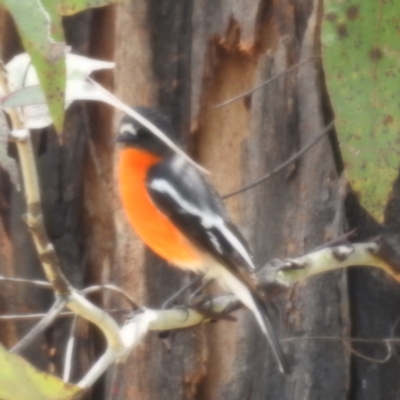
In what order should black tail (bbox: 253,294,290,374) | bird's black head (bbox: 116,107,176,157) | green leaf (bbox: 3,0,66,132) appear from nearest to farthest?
green leaf (bbox: 3,0,66,132) < black tail (bbox: 253,294,290,374) < bird's black head (bbox: 116,107,176,157)

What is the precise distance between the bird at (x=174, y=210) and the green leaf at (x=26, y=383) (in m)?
1.32

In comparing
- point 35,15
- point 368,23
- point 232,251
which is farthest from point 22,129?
point 232,251

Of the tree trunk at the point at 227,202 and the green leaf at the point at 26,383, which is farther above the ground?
the tree trunk at the point at 227,202

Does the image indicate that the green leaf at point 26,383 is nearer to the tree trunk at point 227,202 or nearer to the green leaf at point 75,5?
the green leaf at point 75,5

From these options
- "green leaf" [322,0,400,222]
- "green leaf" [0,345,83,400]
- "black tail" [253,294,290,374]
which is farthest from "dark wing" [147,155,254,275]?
"green leaf" [0,345,83,400]

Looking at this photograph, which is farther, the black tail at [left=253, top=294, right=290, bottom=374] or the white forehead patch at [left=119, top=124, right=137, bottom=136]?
the white forehead patch at [left=119, top=124, right=137, bottom=136]

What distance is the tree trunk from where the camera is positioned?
238cm

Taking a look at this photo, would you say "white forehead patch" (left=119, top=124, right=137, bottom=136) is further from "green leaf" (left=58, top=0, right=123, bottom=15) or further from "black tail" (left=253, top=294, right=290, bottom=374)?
"green leaf" (left=58, top=0, right=123, bottom=15)

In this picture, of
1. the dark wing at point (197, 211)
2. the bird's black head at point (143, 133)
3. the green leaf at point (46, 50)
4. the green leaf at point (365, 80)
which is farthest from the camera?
the bird's black head at point (143, 133)

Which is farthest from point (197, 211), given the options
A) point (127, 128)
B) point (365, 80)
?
point (365, 80)

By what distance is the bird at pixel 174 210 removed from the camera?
2383 mm

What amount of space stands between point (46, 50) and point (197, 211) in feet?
5.66

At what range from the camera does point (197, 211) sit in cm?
253

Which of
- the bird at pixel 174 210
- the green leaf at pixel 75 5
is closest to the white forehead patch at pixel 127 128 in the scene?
the bird at pixel 174 210
